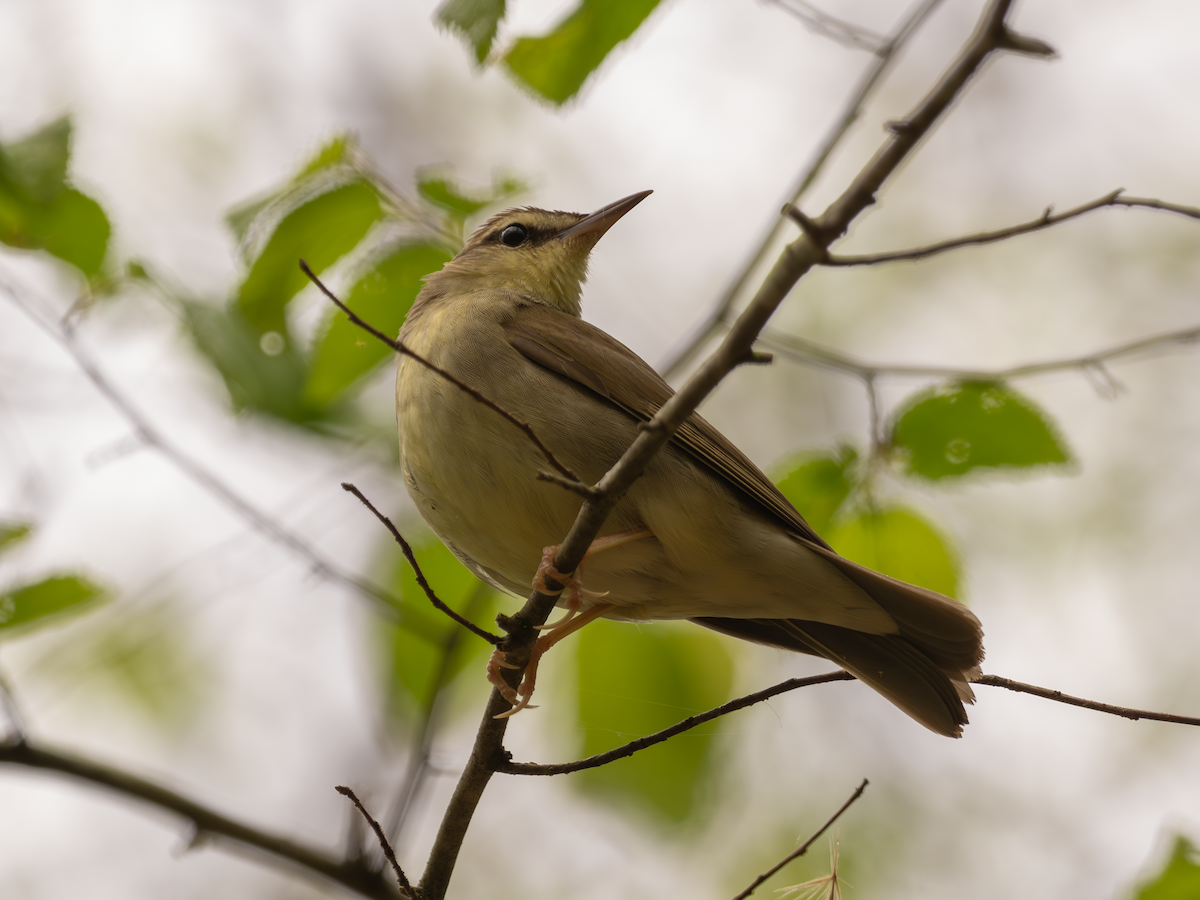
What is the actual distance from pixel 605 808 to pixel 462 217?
7.44 feet

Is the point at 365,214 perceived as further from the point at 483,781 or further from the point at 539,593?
the point at 483,781

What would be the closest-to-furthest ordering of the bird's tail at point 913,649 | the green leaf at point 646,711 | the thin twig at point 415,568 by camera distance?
the thin twig at point 415,568 < the bird's tail at point 913,649 < the green leaf at point 646,711

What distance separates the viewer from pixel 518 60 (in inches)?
111

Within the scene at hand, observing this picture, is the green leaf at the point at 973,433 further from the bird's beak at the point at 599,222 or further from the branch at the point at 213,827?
the branch at the point at 213,827

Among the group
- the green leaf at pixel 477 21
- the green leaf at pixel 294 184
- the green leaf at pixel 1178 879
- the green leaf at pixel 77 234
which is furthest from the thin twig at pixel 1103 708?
→ the green leaf at pixel 77 234

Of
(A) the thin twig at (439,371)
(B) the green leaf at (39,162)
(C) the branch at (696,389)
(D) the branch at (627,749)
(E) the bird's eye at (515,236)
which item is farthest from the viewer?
(E) the bird's eye at (515,236)

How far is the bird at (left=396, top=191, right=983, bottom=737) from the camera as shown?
10.4 ft

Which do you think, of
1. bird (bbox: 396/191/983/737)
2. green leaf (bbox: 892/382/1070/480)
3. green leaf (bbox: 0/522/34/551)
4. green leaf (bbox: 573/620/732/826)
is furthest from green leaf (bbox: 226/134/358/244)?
green leaf (bbox: 892/382/1070/480)

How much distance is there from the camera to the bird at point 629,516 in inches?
125

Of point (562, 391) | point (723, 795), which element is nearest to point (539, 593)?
point (562, 391)

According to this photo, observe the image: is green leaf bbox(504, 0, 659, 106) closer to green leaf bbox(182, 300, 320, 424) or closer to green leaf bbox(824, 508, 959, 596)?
green leaf bbox(182, 300, 320, 424)

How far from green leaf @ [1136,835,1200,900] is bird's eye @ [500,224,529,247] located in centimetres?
340

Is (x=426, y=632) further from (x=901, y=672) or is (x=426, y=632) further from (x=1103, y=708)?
(x=1103, y=708)

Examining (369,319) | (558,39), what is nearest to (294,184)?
(369,319)
